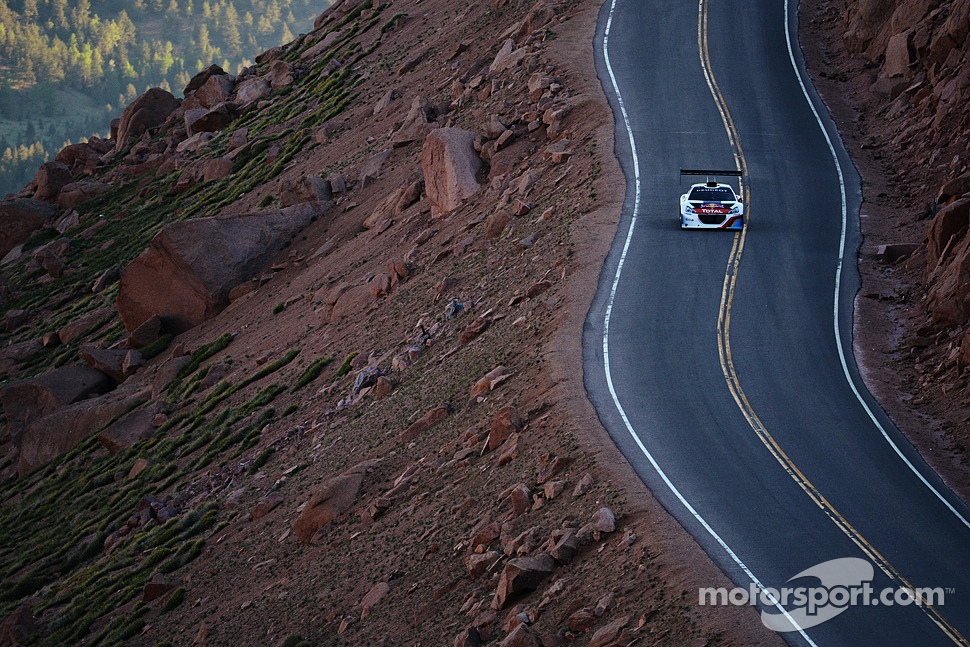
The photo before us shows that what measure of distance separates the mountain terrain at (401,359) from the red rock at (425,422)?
0.06 m

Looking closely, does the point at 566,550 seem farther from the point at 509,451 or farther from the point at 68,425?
the point at 68,425

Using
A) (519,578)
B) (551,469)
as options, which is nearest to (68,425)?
(551,469)

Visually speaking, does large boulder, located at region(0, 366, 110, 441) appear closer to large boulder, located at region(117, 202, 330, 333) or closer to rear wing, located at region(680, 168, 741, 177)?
large boulder, located at region(117, 202, 330, 333)

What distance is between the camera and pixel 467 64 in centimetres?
5084

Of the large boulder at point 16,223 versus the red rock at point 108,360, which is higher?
the large boulder at point 16,223

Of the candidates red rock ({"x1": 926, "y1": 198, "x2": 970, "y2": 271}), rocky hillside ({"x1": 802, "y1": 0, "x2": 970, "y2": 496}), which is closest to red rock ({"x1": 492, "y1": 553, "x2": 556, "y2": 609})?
rocky hillside ({"x1": 802, "y1": 0, "x2": 970, "y2": 496})

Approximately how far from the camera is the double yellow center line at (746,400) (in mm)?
18312

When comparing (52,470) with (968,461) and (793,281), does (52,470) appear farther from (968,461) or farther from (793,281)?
(968,461)

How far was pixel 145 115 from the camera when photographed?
7906 centimetres

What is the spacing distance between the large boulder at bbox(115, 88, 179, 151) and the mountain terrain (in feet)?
44.6

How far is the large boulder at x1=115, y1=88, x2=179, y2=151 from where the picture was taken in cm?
7881

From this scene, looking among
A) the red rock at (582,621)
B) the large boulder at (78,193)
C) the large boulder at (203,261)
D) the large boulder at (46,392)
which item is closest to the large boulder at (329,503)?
the red rock at (582,621)

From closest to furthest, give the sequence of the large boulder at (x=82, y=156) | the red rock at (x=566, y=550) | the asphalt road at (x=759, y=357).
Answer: the asphalt road at (x=759, y=357) → the red rock at (x=566, y=550) → the large boulder at (x=82, y=156)

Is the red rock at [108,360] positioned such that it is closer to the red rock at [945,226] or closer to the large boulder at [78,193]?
the large boulder at [78,193]
